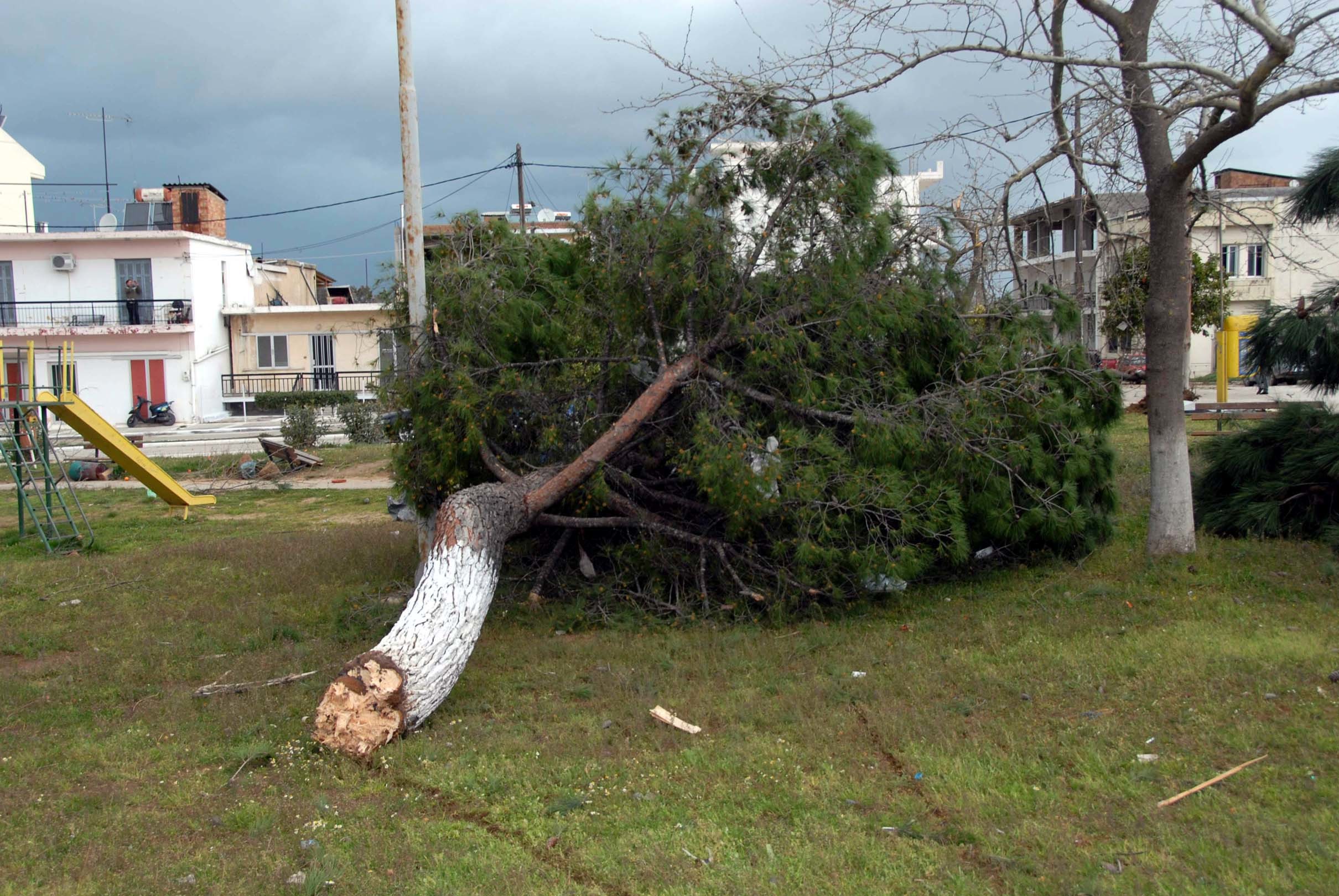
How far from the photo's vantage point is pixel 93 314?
3156 cm

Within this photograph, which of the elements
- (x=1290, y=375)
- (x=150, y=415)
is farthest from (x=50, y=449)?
(x=150, y=415)

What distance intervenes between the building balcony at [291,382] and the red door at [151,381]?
1.83 m

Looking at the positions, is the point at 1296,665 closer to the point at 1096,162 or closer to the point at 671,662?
the point at 671,662

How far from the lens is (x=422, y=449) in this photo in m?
8.06

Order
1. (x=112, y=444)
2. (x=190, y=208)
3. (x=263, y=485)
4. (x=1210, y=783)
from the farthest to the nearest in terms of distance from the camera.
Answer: (x=190, y=208) → (x=263, y=485) → (x=112, y=444) → (x=1210, y=783)

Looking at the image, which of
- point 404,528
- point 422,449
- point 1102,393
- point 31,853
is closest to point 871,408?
point 1102,393

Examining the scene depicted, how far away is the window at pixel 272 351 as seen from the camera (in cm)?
3362

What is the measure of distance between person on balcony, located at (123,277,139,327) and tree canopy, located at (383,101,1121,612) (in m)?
27.6

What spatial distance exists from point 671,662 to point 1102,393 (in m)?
3.98

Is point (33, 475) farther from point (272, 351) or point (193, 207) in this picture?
point (193, 207)

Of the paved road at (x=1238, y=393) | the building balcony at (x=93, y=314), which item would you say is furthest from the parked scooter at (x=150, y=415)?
the paved road at (x=1238, y=393)

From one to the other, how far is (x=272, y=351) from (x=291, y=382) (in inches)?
61.5

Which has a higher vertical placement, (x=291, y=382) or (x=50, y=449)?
(x=291, y=382)

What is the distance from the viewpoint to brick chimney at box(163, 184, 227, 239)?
35875 mm
